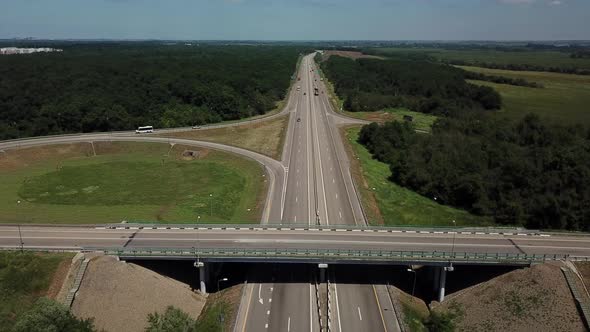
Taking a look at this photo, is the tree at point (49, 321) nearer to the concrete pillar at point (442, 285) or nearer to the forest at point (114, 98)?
the concrete pillar at point (442, 285)

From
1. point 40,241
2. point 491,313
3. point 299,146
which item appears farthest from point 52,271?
point 299,146

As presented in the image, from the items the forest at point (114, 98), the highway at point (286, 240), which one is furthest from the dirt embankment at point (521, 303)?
the forest at point (114, 98)

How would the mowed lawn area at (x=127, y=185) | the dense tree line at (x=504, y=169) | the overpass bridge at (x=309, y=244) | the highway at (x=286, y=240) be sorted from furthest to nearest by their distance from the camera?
the dense tree line at (x=504, y=169), the mowed lawn area at (x=127, y=185), the highway at (x=286, y=240), the overpass bridge at (x=309, y=244)

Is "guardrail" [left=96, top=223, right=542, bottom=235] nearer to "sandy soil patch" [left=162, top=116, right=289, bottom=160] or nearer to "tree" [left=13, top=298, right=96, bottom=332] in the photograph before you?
"tree" [left=13, top=298, right=96, bottom=332]

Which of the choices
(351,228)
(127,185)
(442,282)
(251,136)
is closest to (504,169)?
(442,282)

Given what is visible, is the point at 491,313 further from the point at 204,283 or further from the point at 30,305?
the point at 30,305

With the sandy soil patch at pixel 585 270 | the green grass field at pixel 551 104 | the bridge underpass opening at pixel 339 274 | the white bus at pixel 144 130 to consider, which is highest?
the green grass field at pixel 551 104
